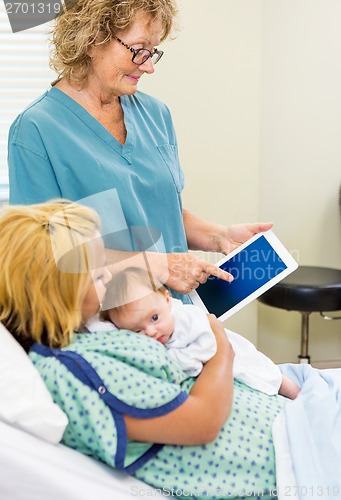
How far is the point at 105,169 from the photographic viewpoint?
157cm

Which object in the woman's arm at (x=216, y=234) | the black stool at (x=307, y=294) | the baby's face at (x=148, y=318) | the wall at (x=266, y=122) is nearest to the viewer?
the baby's face at (x=148, y=318)

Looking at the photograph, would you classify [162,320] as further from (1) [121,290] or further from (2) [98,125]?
(2) [98,125]

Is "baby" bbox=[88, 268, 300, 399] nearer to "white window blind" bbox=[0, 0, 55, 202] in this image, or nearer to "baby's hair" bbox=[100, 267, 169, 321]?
"baby's hair" bbox=[100, 267, 169, 321]

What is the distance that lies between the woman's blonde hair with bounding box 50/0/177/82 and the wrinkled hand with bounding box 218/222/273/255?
1.66 feet

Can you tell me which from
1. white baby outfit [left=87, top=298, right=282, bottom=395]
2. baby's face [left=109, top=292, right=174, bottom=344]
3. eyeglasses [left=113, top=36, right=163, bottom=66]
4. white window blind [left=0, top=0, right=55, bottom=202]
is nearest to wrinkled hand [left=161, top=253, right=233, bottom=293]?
white baby outfit [left=87, top=298, right=282, bottom=395]

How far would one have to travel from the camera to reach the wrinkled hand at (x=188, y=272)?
147 cm

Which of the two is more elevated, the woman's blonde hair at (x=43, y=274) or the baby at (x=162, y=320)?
the woman's blonde hair at (x=43, y=274)

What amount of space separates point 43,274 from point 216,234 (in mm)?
763

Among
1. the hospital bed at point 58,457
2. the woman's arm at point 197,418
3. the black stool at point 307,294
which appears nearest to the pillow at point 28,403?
the hospital bed at point 58,457

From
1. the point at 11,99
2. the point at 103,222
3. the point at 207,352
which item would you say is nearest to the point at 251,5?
the point at 11,99

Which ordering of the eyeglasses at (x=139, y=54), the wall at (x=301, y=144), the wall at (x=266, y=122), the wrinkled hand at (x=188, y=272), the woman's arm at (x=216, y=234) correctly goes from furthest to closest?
the wall at (x=301, y=144)
the wall at (x=266, y=122)
the woman's arm at (x=216, y=234)
the eyeglasses at (x=139, y=54)
the wrinkled hand at (x=188, y=272)

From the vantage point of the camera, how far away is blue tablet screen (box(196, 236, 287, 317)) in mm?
1551

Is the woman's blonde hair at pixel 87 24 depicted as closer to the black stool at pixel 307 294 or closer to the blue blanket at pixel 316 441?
the blue blanket at pixel 316 441

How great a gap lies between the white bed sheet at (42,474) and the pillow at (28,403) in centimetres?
2
